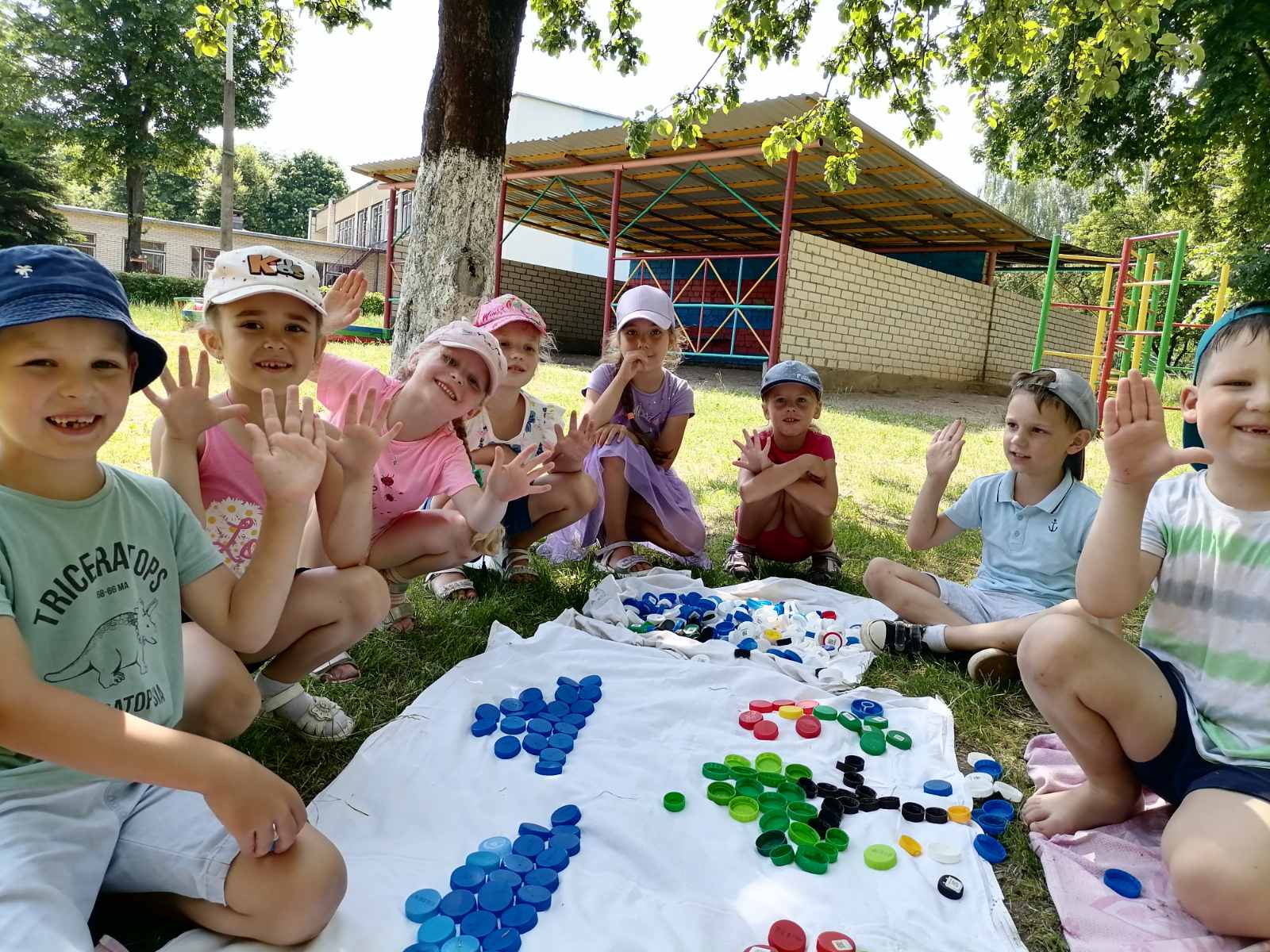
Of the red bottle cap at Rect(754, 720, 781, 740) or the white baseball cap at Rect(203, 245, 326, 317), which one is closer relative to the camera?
the white baseball cap at Rect(203, 245, 326, 317)

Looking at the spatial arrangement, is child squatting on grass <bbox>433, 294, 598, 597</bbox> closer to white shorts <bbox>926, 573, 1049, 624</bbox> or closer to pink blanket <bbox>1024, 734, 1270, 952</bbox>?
white shorts <bbox>926, 573, 1049, 624</bbox>

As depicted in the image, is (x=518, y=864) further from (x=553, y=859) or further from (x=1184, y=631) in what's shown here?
(x=1184, y=631)

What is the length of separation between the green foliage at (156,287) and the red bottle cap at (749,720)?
1946 cm

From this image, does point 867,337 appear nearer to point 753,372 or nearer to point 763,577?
point 753,372

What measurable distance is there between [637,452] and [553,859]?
8.00ft

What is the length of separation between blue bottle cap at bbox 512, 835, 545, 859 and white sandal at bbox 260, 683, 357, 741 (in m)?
0.70

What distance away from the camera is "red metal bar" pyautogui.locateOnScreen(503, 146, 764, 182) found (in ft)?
33.4

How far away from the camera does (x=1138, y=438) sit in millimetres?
1642

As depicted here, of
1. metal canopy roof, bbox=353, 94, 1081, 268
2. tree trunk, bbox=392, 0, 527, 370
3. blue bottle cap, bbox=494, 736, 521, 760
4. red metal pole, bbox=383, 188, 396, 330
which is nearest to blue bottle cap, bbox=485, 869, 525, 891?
blue bottle cap, bbox=494, 736, 521, 760

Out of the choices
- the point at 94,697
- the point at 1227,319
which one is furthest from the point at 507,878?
the point at 1227,319

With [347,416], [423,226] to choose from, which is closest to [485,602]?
[347,416]

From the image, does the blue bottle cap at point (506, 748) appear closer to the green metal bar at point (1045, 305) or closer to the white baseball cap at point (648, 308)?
the white baseball cap at point (648, 308)

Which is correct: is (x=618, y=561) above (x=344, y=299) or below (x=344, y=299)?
below

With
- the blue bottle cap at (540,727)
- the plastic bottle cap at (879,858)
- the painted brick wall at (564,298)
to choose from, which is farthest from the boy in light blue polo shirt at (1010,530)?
the painted brick wall at (564,298)
